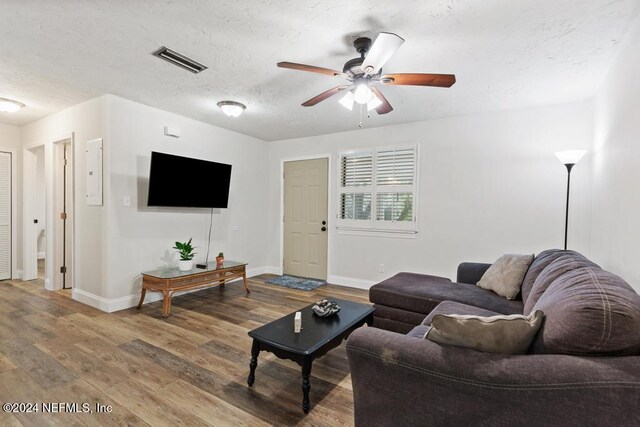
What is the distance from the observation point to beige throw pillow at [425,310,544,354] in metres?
1.21

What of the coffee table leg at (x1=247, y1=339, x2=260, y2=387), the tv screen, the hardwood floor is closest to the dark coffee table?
the coffee table leg at (x1=247, y1=339, x2=260, y2=387)

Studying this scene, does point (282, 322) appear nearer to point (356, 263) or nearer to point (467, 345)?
point (467, 345)

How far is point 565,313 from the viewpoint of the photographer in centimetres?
118

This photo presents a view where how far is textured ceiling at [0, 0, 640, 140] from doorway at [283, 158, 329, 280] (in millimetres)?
1822

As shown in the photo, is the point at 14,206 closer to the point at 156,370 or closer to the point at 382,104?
the point at 156,370

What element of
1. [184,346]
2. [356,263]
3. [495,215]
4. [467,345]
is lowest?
[184,346]

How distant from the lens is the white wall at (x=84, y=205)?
3.60 m

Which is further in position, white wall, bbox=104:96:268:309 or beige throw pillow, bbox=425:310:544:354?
white wall, bbox=104:96:268:309

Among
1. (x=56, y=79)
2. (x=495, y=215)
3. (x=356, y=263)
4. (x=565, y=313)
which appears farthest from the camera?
(x=356, y=263)

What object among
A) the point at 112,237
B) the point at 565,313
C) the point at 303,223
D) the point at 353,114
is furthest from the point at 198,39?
the point at 303,223

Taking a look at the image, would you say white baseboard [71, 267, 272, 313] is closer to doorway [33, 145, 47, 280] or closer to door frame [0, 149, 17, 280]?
doorway [33, 145, 47, 280]

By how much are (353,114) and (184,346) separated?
3.33 metres

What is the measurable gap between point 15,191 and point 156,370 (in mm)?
4752

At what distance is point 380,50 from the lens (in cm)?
193
